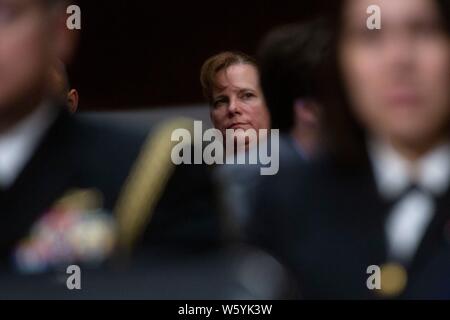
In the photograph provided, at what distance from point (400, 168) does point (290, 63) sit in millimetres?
316

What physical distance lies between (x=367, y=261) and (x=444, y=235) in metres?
0.17

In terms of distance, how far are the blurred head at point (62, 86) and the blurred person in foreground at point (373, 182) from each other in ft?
1.47

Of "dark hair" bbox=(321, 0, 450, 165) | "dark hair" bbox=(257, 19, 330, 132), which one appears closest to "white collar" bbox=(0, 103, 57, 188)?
"dark hair" bbox=(257, 19, 330, 132)

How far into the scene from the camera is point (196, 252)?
235 centimetres

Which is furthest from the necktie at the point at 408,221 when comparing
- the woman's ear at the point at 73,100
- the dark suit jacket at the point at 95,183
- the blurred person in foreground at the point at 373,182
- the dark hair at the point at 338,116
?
the woman's ear at the point at 73,100

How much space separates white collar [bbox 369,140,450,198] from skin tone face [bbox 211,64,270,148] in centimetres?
24

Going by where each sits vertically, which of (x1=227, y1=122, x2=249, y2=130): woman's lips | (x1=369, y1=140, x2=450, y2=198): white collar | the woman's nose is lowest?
(x1=369, y1=140, x2=450, y2=198): white collar

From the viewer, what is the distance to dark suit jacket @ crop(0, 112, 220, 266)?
7.63ft

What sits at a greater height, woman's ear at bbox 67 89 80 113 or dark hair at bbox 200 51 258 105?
dark hair at bbox 200 51 258 105

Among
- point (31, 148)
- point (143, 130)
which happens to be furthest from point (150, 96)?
point (31, 148)

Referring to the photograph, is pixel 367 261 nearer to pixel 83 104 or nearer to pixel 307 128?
pixel 307 128

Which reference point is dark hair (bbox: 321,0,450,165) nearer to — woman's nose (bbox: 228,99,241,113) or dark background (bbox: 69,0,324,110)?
dark background (bbox: 69,0,324,110)

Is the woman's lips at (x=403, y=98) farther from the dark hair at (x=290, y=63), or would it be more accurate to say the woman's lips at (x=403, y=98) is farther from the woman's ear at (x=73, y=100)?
the woman's ear at (x=73, y=100)

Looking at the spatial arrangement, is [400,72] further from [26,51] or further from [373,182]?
[26,51]
